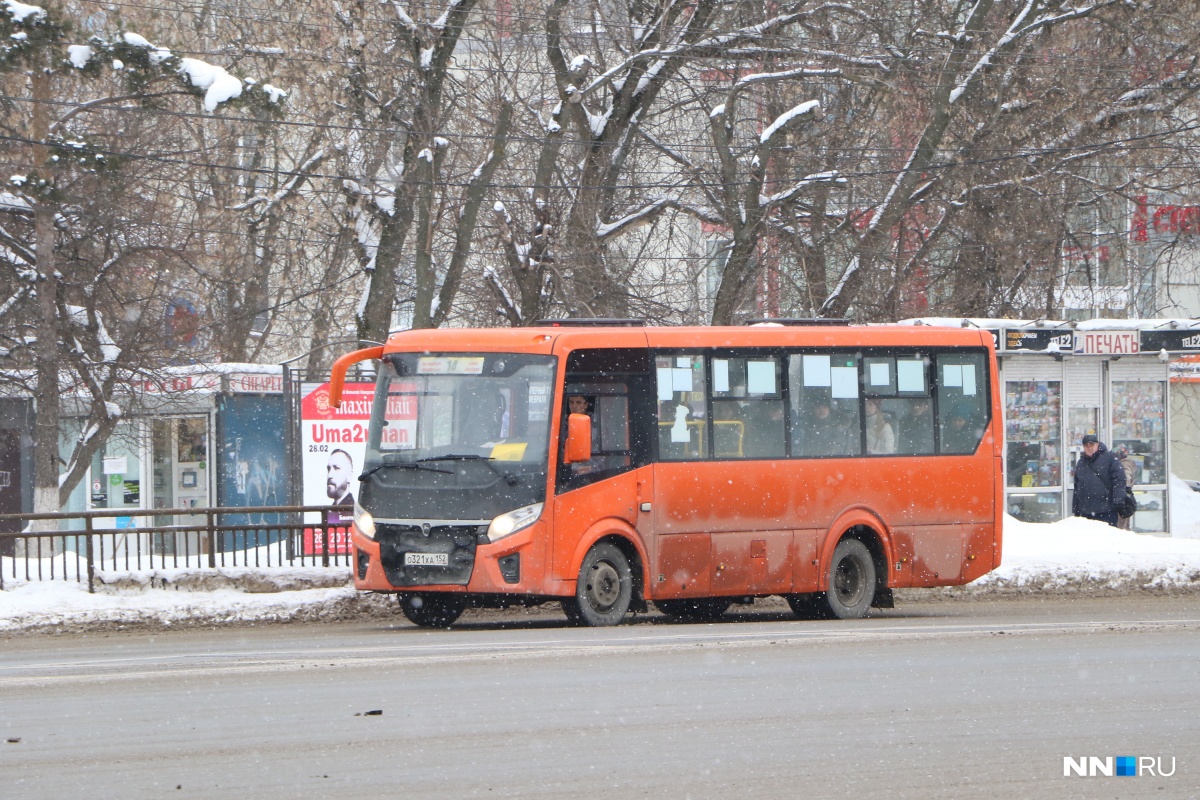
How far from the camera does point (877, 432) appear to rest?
16828 millimetres

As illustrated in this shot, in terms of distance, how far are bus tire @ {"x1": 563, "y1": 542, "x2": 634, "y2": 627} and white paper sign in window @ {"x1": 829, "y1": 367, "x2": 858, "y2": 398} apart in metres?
2.99

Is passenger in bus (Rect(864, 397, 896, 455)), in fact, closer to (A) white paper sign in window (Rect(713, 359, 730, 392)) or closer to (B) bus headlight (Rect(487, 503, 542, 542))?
(A) white paper sign in window (Rect(713, 359, 730, 392))

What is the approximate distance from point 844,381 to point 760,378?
984mm

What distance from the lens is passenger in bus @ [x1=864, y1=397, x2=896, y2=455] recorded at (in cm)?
1677

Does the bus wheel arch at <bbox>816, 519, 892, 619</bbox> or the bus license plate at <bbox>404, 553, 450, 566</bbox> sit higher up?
the bus license plate at <bbox>404, 553, 450, 566</bbox>

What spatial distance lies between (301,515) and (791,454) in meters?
6.11

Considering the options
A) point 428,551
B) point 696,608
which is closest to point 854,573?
point 696,608

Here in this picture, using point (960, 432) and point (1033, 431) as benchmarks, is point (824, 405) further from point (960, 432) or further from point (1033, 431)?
point (1033, 431)

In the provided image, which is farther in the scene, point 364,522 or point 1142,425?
point 1142,425

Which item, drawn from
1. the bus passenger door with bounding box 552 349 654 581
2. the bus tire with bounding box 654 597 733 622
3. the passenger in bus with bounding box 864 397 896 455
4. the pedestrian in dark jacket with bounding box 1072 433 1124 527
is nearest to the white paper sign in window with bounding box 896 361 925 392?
the passenger in bus with bounding box 864 397 896 455

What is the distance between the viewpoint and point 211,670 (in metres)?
11.0
